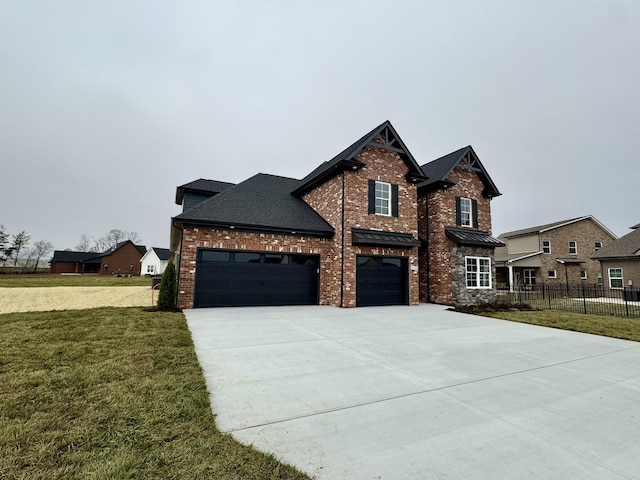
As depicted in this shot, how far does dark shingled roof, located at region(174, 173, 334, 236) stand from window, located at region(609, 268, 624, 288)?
2693 centimetres

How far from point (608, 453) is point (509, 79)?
23537 millimetres

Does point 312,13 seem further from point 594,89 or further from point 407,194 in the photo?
point 594,89

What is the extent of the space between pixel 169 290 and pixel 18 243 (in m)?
66.0

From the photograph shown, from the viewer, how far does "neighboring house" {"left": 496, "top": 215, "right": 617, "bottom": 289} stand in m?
27.8

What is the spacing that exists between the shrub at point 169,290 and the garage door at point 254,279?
2.72 ft

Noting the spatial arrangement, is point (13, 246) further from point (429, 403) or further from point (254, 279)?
point (429, 403)

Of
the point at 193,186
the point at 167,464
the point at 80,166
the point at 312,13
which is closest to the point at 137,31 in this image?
the point at 193,186

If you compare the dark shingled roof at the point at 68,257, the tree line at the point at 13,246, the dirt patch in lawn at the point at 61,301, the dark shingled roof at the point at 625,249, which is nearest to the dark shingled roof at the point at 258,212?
the dirt patch in lawn at the point at 61,301

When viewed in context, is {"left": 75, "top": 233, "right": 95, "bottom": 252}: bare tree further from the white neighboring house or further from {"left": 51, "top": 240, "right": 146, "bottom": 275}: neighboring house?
the white neighboring house

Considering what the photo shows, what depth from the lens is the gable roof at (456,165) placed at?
1608 cm

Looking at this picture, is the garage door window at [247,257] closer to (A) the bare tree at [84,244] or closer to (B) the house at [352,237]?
(B) the house at [352,237]

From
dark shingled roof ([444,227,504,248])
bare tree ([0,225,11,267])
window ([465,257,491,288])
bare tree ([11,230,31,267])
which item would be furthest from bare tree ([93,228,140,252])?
window ([465,257,491,288])

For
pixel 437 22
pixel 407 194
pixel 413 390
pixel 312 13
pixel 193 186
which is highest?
pixel 312 13

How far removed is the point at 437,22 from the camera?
1602 centimetres
